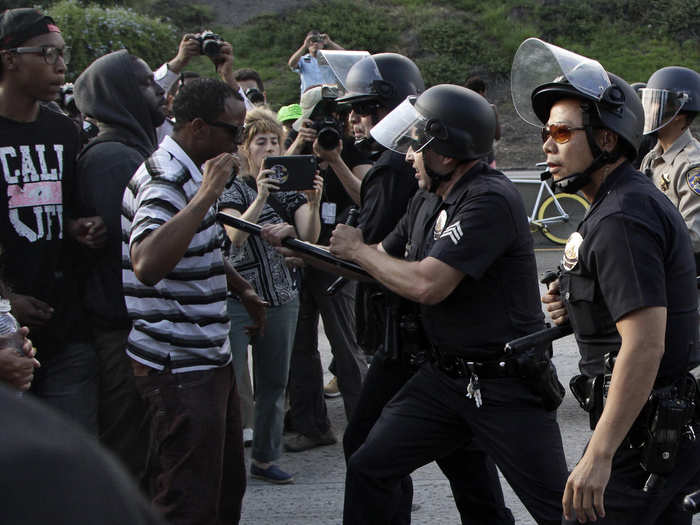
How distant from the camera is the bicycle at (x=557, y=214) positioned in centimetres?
1191

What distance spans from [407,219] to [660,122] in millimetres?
1963

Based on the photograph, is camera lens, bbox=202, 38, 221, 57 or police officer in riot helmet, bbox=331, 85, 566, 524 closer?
police officer in riot helmet, bbox=331, 85, 566, 524

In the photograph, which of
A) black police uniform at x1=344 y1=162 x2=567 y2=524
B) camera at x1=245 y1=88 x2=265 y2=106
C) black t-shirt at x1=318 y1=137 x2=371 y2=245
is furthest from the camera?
camera at x1=245 y1=88 x2=265 y2=106

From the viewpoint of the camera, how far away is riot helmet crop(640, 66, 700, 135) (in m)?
4.99

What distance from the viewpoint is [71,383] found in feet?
11.8

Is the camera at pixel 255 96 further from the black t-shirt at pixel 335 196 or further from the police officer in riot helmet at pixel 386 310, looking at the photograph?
the police officer in riot helmet at pixel 386 310

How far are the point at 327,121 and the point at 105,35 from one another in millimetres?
14929

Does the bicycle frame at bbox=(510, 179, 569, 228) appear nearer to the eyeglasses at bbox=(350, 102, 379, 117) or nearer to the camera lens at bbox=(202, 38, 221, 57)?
the camera lens at bbox=(202, 38, 221, 57)

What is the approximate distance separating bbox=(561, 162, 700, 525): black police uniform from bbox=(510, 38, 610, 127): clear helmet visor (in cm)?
28

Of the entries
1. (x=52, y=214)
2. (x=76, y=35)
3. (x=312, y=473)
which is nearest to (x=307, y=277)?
(x=312, y=473)

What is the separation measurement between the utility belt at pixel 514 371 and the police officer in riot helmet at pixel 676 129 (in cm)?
208

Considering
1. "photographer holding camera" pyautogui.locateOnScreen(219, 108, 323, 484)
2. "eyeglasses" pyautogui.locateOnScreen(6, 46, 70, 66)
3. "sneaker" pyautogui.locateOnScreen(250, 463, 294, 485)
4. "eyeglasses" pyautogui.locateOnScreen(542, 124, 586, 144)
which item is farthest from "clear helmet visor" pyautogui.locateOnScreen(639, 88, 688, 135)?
"eyeglasses" pyautogui.locateOnScreen(6, 46, 70, 66)

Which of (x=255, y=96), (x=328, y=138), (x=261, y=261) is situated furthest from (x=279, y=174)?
(x=255, y=96)

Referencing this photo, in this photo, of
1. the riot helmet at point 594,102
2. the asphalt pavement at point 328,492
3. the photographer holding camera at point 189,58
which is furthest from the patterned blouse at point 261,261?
the riot helmet at point 594,102
